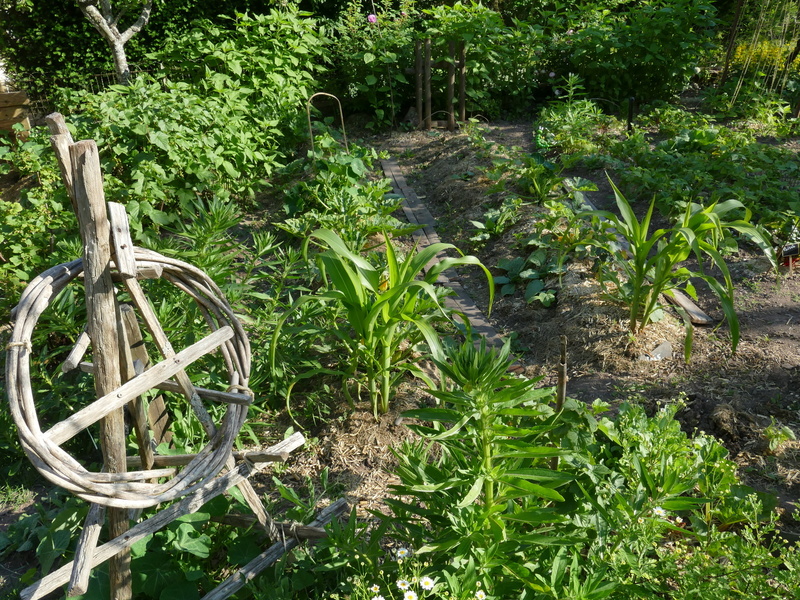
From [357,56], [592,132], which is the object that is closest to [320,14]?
[357,56]

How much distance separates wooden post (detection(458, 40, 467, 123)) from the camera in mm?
7355

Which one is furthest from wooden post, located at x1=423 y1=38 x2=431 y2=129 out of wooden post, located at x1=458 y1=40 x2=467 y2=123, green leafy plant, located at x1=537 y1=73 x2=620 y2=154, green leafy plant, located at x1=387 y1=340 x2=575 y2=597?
green leafy plant, located at x1=387 y1=340 x2=575 y2=597

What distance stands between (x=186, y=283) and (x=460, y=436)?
3.19ft

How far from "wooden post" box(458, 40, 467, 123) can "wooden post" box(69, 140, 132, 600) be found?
633 centimetres

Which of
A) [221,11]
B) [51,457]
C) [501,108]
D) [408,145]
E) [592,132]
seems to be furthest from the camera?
[221,11]

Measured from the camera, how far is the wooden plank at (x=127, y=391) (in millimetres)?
1561

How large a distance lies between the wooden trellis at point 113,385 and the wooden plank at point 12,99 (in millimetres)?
6073

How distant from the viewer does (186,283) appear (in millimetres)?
1904

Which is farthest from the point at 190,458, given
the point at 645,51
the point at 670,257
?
the point at 645,51

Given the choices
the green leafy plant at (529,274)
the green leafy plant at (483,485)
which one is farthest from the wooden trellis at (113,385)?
the green leafy plant at (529,274)

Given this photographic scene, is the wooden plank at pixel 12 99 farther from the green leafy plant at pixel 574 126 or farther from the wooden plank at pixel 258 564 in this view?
the wooden plank at pixel 258 564

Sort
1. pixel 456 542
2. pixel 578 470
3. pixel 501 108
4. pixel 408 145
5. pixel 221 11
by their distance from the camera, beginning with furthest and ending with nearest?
pixel 221 11, pixel 501 108, pixel 408 145, pixel 578 470, pixel 456 542

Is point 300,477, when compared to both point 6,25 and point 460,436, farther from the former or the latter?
point 6,25

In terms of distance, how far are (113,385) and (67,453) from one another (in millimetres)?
203
